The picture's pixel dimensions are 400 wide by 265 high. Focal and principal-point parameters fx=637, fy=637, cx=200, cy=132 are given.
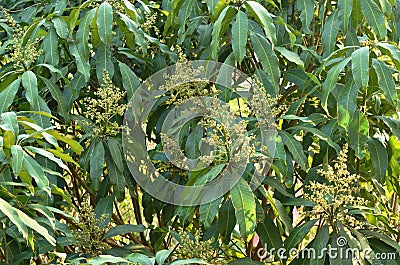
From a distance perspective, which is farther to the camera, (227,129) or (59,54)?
(59,54)

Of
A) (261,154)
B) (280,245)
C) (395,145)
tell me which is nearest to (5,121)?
(261,154)

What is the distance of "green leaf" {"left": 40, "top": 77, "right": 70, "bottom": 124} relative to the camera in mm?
1851

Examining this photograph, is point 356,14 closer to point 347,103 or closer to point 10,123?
point 347,103

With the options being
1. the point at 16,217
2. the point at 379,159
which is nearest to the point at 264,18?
the point at 379,159

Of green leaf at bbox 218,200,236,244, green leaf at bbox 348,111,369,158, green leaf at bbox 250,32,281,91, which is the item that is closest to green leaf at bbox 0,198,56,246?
green leaf at bbox 218,200,236,244

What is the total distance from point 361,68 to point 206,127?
0.41 metres

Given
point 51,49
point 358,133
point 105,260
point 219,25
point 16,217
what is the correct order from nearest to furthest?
point 16,217 → point 105,260 → point 219,25 → point 358,133 → point 51,49

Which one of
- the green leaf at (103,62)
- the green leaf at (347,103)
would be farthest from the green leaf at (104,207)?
the green leaf at (347,103)

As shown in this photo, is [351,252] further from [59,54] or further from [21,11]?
[21,11]

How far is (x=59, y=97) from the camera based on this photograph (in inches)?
73.4

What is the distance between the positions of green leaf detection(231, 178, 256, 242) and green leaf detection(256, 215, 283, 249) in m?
0.24

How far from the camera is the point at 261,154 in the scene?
5.27 feet

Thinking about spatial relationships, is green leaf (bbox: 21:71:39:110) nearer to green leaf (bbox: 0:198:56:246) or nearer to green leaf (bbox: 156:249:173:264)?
green leaf (bbox: 0:198:56:246)

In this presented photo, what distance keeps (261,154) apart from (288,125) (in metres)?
0.47
